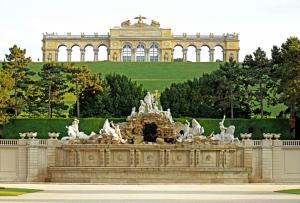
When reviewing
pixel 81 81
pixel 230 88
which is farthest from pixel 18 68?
pixel 230 88

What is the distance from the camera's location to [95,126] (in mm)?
61656

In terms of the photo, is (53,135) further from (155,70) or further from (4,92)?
(155,70)

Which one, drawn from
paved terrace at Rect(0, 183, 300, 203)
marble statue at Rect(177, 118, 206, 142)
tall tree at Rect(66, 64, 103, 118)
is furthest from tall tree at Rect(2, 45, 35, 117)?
paved terrace at Rect(0, 183, 300, 203)

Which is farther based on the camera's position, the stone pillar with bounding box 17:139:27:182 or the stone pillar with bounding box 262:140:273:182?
the stone pillar with bounding box 17:139:27:182

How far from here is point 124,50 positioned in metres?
128

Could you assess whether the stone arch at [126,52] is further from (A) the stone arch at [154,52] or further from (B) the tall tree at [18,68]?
(B) the tall tree at [18,68]

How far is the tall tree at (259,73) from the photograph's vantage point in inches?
2579

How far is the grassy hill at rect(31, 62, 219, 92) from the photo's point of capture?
95938 mm

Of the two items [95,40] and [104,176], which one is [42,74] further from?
[95,40]

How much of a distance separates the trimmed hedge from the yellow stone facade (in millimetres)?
64094

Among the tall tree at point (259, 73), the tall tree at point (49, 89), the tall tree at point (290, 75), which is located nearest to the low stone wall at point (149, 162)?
the tall tree at point (290, 75)

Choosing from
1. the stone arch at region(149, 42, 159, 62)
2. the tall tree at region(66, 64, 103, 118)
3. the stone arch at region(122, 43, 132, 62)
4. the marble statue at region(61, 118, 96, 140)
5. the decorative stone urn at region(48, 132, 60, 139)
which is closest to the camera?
the marble statue at region(61, 118, 96, 140)

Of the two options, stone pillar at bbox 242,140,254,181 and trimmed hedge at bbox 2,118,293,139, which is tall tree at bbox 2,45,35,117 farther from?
stone pillar at bbox 242,140,254,181

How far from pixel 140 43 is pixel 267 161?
73.8 m
